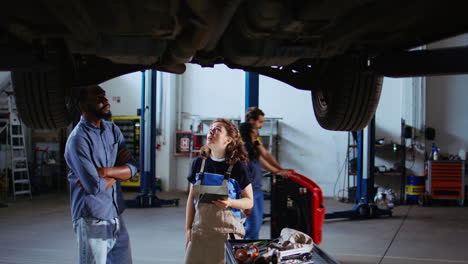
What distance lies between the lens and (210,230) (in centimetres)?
226

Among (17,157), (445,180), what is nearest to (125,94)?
(17,157)

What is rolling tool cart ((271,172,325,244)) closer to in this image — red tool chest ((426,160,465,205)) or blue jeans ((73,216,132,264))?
blue jeans ((73,216,132,264))

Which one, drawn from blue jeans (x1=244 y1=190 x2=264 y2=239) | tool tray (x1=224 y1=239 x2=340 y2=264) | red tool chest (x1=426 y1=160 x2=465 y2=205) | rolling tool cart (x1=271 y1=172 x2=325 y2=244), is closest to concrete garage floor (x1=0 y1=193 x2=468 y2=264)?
rolling tool cart (x1=271 y1=172 x2=325 y2=244)

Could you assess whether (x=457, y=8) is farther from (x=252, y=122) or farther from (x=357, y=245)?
(x=357, y=245)

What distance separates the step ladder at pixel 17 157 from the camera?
25.9 ft

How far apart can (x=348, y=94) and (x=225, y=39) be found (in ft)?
2.88

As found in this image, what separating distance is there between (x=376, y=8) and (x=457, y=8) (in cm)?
34

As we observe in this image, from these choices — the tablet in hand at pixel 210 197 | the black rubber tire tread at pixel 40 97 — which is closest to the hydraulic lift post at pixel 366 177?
the tablet in hand at pixel 210 197

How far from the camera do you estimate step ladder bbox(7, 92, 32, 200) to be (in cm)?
788

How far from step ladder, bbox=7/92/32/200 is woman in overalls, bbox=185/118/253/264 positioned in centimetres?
652

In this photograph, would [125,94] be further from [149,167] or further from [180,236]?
[180,236]

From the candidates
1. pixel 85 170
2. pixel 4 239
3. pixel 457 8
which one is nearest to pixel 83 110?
pixel 85 170

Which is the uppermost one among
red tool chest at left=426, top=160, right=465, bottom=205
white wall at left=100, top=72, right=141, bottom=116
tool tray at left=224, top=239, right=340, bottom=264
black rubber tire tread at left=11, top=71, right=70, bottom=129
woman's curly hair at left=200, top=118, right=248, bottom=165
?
white wall at left=100, top=72, right=141, bottom=116

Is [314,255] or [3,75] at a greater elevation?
[3,75]
